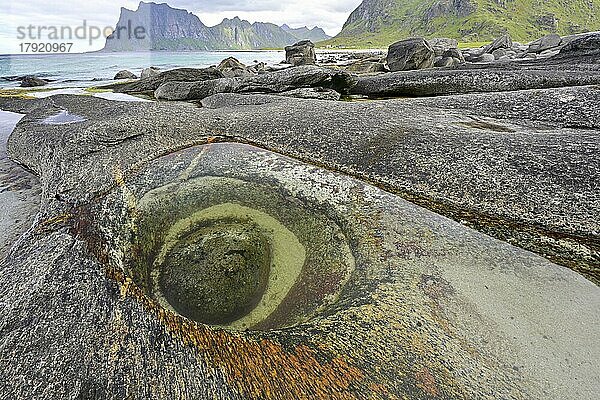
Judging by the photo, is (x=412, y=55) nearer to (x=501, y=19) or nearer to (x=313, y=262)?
(x=313, y=262)

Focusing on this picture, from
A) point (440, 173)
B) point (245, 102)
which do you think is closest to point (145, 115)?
point (245, 102)

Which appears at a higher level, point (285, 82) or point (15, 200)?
point (285, 82)

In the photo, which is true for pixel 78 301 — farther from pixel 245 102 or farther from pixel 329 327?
pixel 245 102

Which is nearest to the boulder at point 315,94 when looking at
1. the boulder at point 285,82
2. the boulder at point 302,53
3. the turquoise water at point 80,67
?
the boulder at point 285,82

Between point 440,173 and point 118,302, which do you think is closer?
point 118,302

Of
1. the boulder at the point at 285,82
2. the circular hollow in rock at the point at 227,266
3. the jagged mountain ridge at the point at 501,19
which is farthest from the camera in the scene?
the jagged mountain ridge at the point at 501,19

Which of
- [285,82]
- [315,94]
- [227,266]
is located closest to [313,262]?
[227,266]

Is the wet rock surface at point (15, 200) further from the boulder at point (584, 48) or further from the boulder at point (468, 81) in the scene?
the boulder at point (584, 48)

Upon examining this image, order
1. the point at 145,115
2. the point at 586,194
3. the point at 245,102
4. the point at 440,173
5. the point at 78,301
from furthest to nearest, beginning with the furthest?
the point at 245,102 → the point at 145,115 → the point at 440,173 → the point at 586,194 → the point at 78,301
